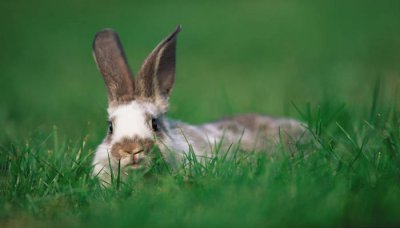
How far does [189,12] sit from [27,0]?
6872mm

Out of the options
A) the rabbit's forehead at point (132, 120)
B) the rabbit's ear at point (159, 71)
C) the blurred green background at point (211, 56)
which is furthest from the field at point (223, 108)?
the rabbit's ear at point (159, 71)

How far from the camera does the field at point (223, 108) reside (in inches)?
144

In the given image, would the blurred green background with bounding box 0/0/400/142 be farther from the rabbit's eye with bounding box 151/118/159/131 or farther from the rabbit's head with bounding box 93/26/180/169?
the rabbit's eye with bounding box 151/118/159/131

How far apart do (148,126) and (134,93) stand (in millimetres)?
493

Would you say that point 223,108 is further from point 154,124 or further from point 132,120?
point 132,120

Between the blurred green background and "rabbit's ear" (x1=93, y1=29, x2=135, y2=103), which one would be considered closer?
"rabbit's ear" (x1=93, y1=29, x2=135, y2=103)

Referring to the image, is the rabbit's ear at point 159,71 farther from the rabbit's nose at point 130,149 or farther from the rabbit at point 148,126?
the rabbit's nose at point 130,149

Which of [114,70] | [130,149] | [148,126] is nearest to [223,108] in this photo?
[114,70]

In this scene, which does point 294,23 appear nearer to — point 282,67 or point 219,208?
point 282,67

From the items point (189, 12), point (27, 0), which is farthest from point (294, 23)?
point (27, 0)

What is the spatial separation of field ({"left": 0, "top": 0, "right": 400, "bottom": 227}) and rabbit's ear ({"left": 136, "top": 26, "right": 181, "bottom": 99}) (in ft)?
2.12

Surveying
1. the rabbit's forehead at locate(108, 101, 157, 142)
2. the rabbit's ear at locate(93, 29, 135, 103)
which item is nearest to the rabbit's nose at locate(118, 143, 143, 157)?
A: the rabbit's forehead at locate(108, 101, 157, 142)

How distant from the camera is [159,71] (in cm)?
556

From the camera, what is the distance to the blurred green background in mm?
8281
